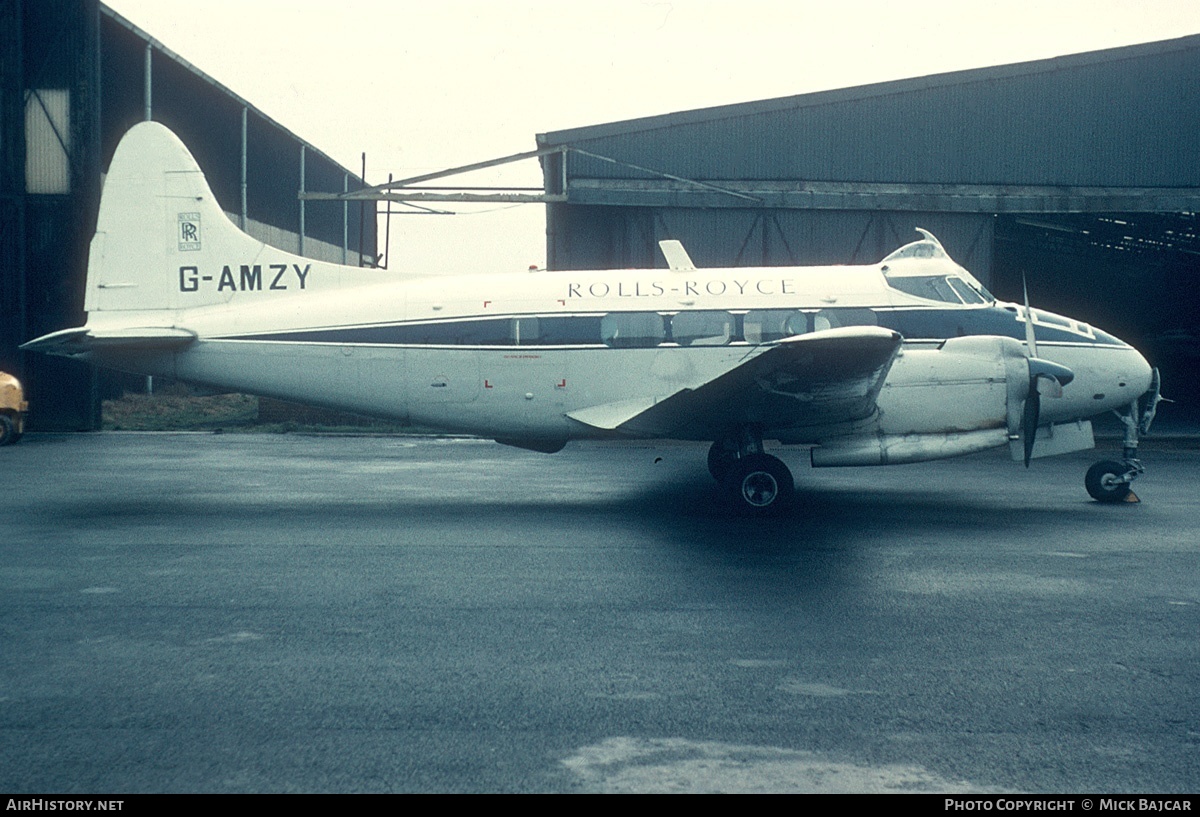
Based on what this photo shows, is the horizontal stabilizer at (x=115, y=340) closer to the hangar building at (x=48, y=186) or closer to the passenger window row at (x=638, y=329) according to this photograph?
the passenger window row at (x=638, y=329)

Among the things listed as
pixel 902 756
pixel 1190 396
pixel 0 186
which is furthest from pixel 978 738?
pixel 1190 396

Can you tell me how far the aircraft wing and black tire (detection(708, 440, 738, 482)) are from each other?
4.19 feet

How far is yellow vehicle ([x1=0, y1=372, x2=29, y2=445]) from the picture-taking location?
22.0 metres

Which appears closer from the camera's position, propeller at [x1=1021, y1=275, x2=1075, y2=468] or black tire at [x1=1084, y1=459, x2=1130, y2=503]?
propeller at [x1=1021, y1=275, x2=1075, y2=468]

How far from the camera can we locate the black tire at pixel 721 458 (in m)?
15.3

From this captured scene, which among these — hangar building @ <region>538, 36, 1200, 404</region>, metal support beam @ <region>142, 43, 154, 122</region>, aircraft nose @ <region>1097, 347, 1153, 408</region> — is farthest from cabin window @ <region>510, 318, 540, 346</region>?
metal support beam @ <region>142, 43, 154, 122</region>

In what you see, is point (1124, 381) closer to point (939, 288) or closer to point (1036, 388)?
point (1036, 388)

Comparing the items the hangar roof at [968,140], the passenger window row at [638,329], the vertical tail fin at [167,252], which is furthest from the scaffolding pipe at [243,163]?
the passenger window row at [638,329]

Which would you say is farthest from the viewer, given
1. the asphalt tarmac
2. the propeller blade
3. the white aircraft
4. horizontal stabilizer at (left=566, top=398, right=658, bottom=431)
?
horizontal stabilizer at (left=566, top=398, right=658, bottom=431)

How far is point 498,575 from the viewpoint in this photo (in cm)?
938

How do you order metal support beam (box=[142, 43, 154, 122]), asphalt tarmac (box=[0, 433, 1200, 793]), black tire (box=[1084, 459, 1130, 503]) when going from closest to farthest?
asphalt tarmac (box=[0, 433, 1200, 793]), black tire (box=[1084, 459, 1130, 503]), metal support beam (box=[142, 43, 154, 122])

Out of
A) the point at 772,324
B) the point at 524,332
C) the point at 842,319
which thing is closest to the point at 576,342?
the point at 524,332

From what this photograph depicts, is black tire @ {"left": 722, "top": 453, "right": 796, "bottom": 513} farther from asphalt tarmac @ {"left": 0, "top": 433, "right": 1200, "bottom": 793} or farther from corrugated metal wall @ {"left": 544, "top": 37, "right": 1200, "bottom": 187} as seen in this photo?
corrugated metal wall @ {"left": 544, "top": 37, "right": 1200, "bottom": 187}

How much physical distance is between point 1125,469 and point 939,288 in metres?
3.44
